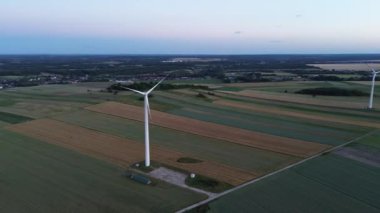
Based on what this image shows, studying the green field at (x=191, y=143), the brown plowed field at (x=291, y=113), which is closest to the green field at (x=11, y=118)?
the green field at (x=191, y=143)

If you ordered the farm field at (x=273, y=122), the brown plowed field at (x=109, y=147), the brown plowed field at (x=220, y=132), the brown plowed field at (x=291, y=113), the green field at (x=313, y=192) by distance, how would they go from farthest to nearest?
the brown plowed field at (x=291, y=113) < the farm field at (x=273, y=122) < the brown plowed field at (x=220, y=132) < the brown plowed field at (x=109, y=147) < the green field at (x=313, y=192)

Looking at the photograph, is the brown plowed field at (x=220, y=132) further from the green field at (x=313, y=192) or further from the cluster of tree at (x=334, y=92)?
the cluster of tree at (x=334, y=92)

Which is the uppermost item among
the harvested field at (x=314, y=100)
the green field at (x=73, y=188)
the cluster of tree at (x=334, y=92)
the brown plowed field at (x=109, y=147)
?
the cluster of tree at (x=334, y=92)

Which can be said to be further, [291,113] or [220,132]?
[291,113]

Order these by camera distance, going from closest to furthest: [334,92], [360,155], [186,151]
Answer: [360,155] < [186,151] < [334,92]

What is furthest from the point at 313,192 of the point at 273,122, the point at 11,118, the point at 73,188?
the point at 11,118

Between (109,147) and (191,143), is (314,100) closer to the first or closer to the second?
(191,143)

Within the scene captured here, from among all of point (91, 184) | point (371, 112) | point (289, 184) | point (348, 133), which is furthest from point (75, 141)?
point (371, 112)
